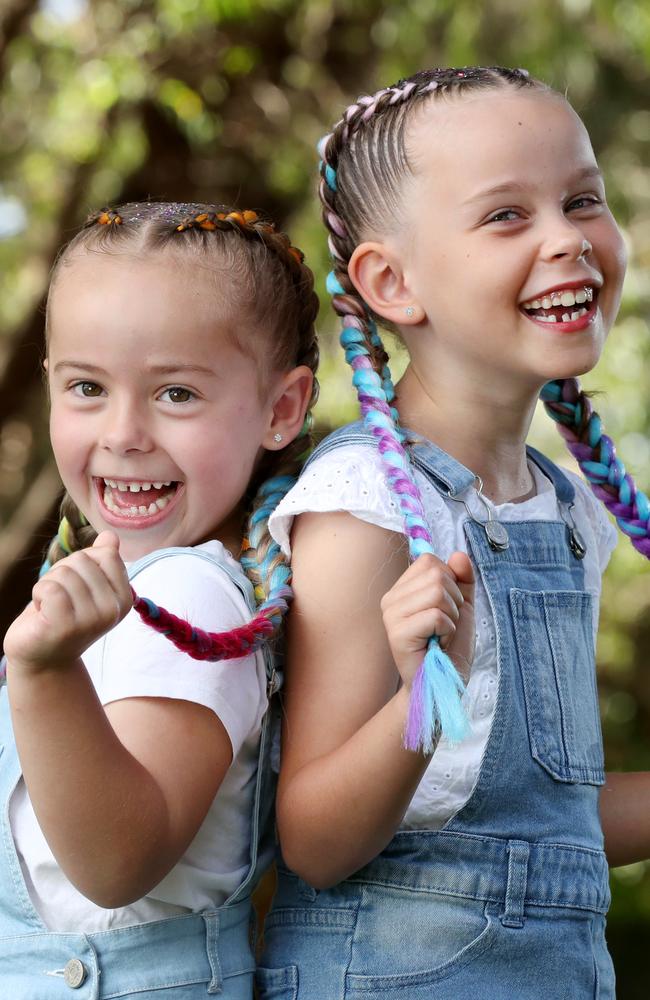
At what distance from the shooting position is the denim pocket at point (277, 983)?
1587mm

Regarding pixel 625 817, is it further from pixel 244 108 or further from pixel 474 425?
pixel 244 108

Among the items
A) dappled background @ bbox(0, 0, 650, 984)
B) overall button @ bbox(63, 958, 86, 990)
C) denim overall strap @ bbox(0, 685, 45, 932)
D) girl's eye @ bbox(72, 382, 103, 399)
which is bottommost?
overall button @ bbox(63, 958, 86, 990)

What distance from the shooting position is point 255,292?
67.7 inches

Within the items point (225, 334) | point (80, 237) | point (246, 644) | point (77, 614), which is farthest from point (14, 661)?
point (80, 237)

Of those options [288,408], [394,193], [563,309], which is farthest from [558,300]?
[288,408]

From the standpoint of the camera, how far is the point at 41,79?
4.45 meters

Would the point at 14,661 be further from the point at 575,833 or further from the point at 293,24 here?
the point at 293,24

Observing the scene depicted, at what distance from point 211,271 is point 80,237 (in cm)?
22

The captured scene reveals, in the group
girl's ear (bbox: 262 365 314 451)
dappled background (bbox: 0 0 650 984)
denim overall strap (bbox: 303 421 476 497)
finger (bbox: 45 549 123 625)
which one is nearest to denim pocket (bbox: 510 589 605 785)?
denim overall strap (bbox: 303 421 476 497)

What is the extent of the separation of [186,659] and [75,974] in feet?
1.22

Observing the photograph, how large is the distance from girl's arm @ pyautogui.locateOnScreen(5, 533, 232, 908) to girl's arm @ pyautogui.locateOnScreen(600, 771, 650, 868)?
2.36 ft

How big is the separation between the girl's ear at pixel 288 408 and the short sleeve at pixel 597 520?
1.44ft

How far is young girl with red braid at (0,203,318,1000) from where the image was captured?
1.30m

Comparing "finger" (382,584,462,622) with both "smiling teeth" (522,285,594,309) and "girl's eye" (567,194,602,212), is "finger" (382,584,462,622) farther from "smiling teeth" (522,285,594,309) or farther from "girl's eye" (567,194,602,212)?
"girl's eye" (567,194,602,212)
